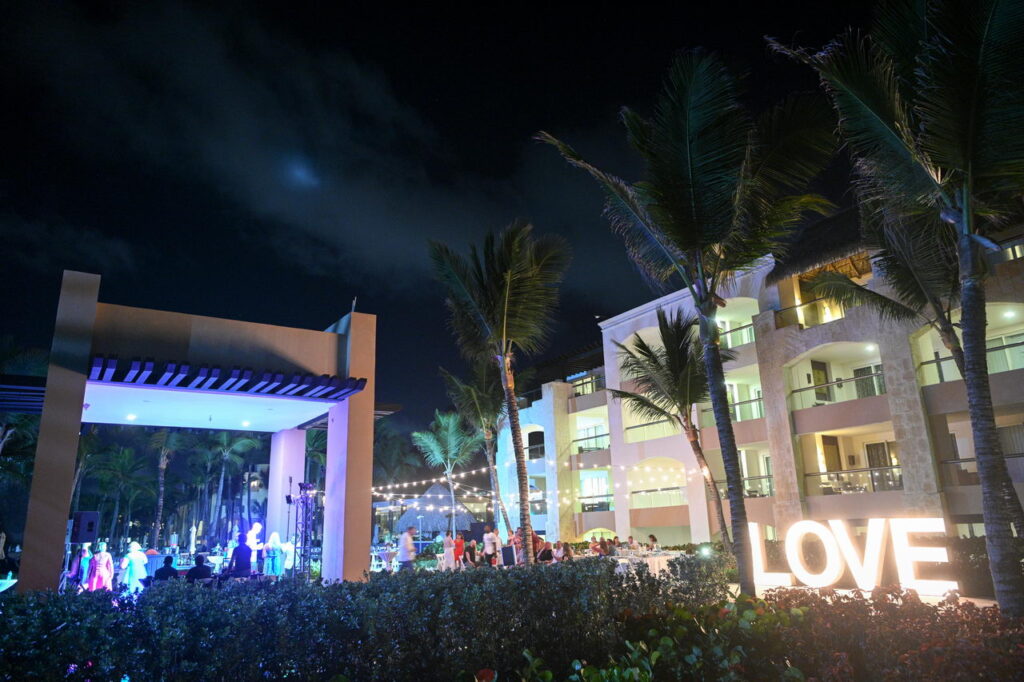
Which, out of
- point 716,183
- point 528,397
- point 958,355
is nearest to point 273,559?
point 716,183

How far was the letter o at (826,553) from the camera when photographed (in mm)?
11281

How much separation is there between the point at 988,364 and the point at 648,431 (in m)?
13.0

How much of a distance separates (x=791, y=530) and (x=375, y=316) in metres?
8.88

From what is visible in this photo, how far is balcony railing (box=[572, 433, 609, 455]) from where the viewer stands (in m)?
30.6

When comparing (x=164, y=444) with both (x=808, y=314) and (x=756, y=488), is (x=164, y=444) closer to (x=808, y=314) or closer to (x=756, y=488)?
(x=756, y=488)

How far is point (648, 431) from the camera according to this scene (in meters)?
27.4

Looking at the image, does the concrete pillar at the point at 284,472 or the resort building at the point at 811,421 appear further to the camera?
the resort building at the point at 811,421

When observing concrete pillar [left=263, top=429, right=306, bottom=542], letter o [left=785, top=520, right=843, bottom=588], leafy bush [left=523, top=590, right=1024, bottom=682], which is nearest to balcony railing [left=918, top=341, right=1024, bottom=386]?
letter o [left=785, top=520, right=843, bottom=588]

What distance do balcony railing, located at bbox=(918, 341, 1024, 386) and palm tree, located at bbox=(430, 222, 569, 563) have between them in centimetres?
1131

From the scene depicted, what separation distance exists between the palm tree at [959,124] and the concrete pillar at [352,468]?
8952 millimetres

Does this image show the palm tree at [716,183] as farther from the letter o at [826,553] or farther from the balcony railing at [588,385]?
the balcony railing at [588,385]

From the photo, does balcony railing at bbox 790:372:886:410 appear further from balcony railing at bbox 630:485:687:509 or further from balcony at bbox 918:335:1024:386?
balcony railing at bbox 630:485:687:509

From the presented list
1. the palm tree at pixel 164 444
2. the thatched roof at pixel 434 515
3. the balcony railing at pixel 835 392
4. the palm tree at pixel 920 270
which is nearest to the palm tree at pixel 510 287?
the palm tree at pixel 920 270

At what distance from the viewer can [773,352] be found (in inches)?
853
